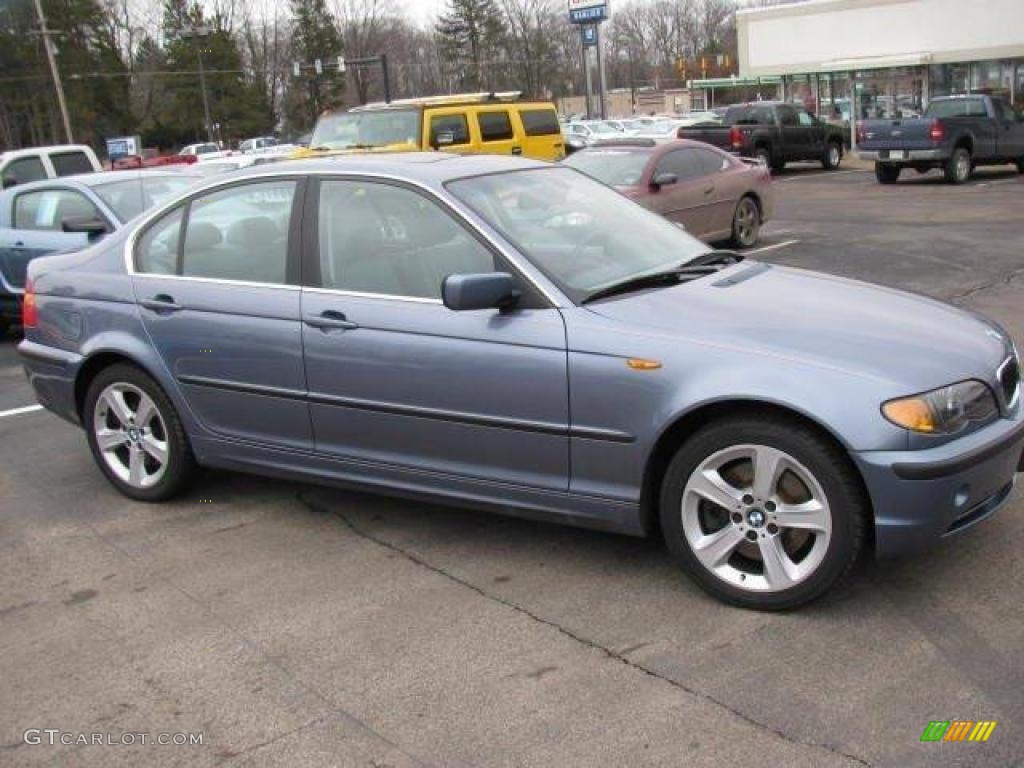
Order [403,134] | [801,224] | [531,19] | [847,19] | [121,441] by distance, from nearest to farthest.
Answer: [121,441] → [403,134] → [801,224] → [847,19] → [531,19]

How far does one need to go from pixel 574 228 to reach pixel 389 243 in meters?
0.79

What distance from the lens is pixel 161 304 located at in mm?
4875

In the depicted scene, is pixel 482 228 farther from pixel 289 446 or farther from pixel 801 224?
pixel 801 224

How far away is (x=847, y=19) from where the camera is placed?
35781mm

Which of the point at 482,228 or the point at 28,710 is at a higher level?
the point at 482,228

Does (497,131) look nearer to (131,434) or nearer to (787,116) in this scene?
(131,434)

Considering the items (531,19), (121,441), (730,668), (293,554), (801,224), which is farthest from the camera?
(531,19)

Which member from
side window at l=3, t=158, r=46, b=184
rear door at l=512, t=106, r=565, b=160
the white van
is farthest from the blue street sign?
side window at l=3, t=158, r=46, b=184

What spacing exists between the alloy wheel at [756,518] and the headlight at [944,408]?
0.35m

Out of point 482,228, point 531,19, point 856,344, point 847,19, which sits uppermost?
point 531,19

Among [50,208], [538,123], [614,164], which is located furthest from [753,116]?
[50,208]

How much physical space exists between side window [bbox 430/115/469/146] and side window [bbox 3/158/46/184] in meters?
7.26

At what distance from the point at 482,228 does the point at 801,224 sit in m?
12.8

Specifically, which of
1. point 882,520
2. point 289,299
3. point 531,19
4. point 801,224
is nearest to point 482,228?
point 289,299
